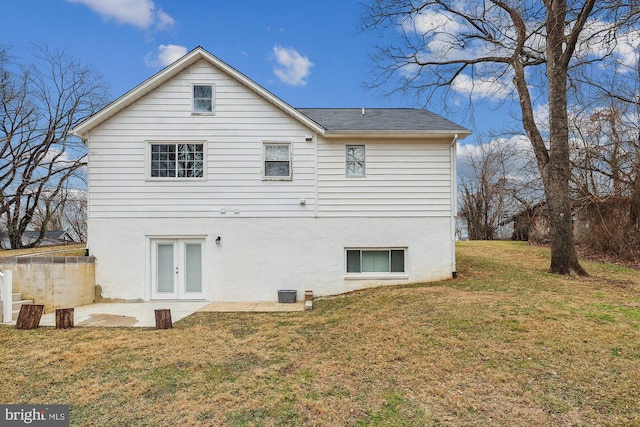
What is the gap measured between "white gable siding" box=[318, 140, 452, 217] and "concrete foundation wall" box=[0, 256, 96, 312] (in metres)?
7.03

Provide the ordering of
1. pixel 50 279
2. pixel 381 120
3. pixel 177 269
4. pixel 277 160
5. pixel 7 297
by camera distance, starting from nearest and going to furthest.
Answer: pixel 7 297
pixel 50 279
pixel 177 269
pixel 277 160
pixel 381 120

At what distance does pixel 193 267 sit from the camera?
10203 mm

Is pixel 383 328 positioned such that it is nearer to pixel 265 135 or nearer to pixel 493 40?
pixel 265 135

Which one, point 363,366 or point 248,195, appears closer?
point 363,366

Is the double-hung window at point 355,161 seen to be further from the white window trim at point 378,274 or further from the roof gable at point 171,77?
the white window trim at point 378,274

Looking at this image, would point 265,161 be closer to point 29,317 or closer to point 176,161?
point 176,161

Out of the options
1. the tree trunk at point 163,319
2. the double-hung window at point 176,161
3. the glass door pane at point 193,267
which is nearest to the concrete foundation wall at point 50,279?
the glass door pane at point 193,267

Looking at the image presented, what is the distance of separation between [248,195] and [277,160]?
1.36m

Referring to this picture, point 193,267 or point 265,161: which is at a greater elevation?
point 265,161

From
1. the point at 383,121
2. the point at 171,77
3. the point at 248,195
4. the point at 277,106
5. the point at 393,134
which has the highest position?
the point at 171,77

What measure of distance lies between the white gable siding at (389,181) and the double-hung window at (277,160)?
3.16 ft

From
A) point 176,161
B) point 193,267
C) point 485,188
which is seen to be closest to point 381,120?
point 176,161

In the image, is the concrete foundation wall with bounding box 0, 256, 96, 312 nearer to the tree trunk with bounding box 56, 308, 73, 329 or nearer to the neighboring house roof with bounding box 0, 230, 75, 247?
the tree trunk with bounding box 56, 308, 73, 329

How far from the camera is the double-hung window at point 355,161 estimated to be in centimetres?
1041
